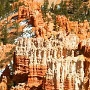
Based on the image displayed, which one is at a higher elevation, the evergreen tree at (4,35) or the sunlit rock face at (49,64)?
the sunlit rock face at (49,64)

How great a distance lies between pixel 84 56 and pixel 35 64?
819cm

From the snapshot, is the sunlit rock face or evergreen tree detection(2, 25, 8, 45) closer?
the sunlit rock face

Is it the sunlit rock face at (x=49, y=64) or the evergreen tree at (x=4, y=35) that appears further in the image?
the evergreen tree at (x=4, y=35)

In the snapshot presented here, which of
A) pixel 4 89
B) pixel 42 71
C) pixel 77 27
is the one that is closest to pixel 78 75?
pixel 42 71

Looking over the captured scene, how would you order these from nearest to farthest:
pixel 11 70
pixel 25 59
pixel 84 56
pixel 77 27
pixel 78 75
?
pixel 78 75, pixel 84 56, pixel 25 59, pixel 11 70, pixel 77 27

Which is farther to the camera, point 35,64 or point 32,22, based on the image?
point 32,22

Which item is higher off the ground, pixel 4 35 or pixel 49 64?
pixel 49 64

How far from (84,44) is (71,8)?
103317 mm

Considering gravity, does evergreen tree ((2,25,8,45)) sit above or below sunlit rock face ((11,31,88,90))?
below

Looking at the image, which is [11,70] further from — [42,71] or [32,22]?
[32,22]

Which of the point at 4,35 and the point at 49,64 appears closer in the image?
the point at 49,64

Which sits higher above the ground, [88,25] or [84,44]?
[84,44]

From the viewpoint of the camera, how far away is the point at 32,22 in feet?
386

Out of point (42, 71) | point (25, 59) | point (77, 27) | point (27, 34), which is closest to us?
point (42, 71)
